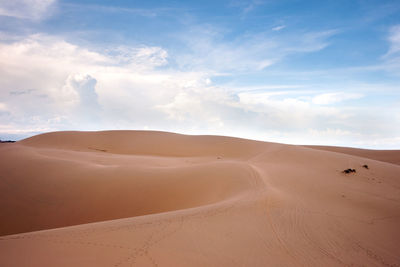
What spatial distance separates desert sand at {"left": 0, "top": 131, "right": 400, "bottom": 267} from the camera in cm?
342

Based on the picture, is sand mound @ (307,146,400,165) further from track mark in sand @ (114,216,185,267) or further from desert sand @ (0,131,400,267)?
track mark in sand @ (114,216,185,267)

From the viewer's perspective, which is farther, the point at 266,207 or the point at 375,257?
the point at 266,207

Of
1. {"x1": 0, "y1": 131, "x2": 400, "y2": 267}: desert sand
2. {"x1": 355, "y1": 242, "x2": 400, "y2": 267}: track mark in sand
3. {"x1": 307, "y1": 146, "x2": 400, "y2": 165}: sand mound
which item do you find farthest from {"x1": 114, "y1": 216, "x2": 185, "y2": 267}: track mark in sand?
{"x1": 307, "y1": 146, "x2": 400, "y2": 165}: sand mound

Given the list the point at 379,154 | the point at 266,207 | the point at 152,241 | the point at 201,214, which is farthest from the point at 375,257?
the point at 379,154

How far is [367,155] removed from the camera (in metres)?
23.4

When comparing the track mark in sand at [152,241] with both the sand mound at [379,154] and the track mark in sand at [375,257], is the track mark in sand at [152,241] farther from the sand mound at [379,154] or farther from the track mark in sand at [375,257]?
the sand mound at [379,154]

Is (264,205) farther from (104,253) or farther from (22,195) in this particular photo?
(22,195)

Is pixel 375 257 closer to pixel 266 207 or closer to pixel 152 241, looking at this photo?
pixel 266 207

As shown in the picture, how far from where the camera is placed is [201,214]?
16.2ft

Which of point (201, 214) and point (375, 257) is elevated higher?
point (201, 214)

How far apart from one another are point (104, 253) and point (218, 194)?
483 centimetres

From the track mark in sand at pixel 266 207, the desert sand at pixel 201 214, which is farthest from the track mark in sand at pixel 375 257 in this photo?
the track mark in sand at pixel 266 207

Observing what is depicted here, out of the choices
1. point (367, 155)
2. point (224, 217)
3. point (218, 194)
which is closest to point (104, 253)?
point (224, 217)

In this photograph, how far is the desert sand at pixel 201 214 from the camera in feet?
11.2
